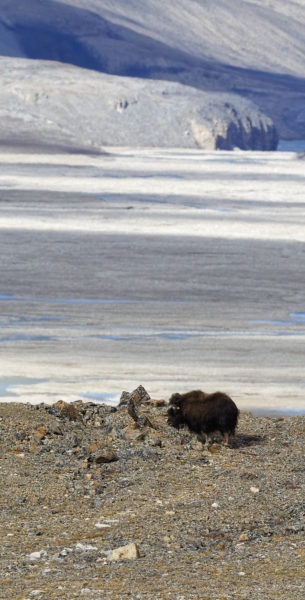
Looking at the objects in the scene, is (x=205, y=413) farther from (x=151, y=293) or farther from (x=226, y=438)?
(x=151, y=293)

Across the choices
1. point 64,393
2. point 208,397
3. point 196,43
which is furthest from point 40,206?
point 196,43

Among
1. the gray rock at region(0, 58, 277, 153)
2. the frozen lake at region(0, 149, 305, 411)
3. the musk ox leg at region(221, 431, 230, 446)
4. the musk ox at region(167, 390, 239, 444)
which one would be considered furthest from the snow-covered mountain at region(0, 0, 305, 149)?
the musk ox leg at region(221, 431, 230, 446)

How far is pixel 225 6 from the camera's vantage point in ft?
505

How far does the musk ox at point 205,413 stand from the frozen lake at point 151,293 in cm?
214

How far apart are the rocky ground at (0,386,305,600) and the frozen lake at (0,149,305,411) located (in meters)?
2.03

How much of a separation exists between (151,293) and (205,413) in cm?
861

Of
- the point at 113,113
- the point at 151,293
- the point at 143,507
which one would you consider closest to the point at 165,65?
the point at 113,113

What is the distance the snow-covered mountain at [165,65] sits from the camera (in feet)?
223

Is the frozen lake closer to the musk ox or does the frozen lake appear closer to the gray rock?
the musk ox

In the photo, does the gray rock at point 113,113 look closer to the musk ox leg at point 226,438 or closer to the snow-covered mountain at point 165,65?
the snow-covered mountain at point 165,65

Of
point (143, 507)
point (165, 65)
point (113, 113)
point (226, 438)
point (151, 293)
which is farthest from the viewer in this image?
point (165, 65)

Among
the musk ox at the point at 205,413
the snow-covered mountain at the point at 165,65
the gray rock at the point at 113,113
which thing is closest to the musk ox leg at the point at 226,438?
the musk ox at the point at 205,413

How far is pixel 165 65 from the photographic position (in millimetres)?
114375

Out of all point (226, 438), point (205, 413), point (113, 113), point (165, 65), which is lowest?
point (226, 438)
